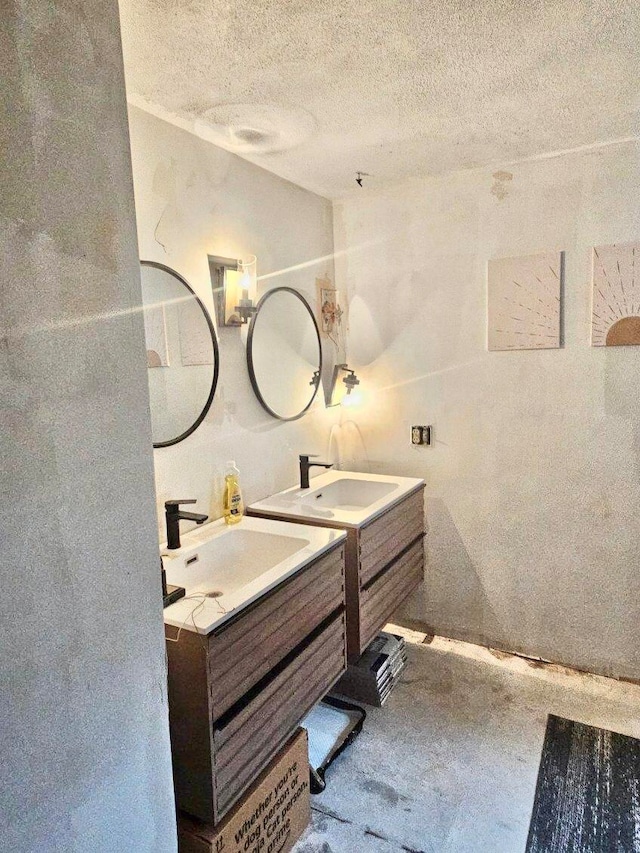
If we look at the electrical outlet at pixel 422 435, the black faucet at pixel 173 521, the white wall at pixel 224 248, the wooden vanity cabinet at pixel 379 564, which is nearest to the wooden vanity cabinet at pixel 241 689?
the wooden vanity cabinet at pixel 379 564

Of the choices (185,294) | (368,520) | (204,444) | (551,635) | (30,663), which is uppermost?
(185,294)

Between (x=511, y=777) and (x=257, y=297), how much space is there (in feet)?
6.97

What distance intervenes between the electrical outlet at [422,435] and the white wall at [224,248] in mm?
509

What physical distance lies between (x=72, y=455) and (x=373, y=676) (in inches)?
75.7

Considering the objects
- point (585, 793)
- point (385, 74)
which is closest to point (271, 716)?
point (585, 793)

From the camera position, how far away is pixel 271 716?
156cm

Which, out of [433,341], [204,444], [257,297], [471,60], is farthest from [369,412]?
[471,60]

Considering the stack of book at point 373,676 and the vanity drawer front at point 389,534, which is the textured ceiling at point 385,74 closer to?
the vanity drawer front at point 389,534

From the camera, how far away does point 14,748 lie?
30.4 inches

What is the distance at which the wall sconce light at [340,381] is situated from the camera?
2.88 m

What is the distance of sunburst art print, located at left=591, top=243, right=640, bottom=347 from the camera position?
2262 millimetres

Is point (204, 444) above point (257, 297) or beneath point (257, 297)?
beneath

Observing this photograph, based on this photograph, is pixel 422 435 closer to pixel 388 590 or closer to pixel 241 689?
pixel 388 590

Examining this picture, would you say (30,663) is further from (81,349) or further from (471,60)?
(471,60)
